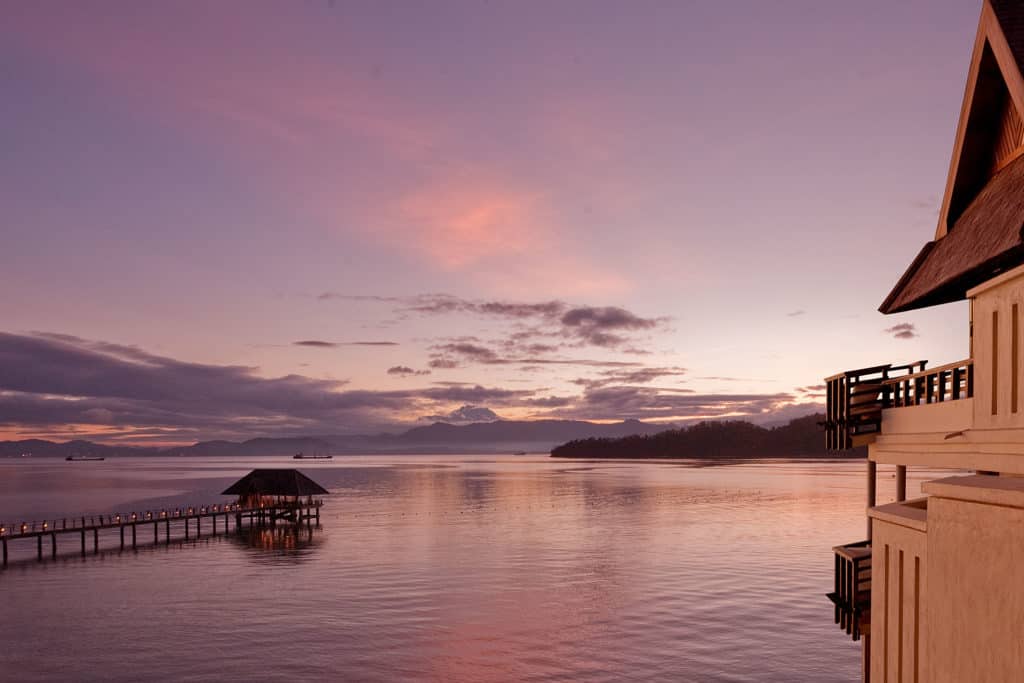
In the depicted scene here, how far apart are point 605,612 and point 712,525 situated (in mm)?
42056

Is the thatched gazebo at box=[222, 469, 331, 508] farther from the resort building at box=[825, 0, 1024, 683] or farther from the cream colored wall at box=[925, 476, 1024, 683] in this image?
the cream colored wall at box=[925, 476, 1024, 683]

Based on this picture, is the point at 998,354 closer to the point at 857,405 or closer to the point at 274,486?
the point at 857,405

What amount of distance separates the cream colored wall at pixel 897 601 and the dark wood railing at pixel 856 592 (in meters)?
1.53

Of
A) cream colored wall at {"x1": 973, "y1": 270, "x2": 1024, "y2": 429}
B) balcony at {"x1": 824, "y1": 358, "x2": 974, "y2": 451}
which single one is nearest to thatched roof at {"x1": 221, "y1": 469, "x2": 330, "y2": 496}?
balcony at {"x1": 824, "y1": 358, "x2": 974, "y2": 451}

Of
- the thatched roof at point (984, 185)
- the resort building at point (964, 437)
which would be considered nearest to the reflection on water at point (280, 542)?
the resort building at point (964, 437)

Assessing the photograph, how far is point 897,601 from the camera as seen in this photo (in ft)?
40.6

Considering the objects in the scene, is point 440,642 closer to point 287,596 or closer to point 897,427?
point 287,596

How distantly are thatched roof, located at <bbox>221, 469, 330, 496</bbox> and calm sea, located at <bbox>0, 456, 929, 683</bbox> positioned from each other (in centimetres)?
450

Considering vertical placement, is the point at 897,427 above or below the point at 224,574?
above

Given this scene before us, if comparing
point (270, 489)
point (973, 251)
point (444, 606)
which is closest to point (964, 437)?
point (973, 251)

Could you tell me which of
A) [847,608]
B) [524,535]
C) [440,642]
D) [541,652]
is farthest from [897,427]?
[524,535]

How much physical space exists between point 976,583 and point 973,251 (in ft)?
28.5

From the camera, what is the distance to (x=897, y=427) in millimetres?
15797

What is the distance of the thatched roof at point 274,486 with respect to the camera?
82.1 m
